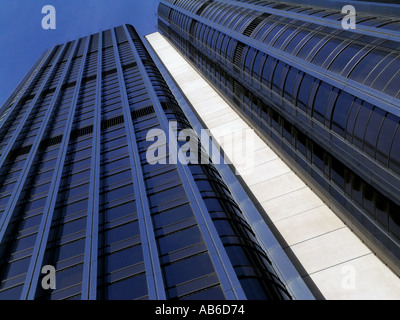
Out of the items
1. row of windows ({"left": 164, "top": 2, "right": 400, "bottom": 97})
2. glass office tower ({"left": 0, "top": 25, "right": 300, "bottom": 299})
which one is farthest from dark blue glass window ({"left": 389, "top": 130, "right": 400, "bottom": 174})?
glass office tower ({"left": 0, "top": 25, "right": 300, "bottom": 299})

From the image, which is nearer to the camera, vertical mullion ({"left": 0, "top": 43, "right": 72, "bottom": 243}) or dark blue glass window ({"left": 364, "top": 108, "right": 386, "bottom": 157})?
dark blue glass window ({"left": 364, "top": 108, "right": 386, "bottom": 157})

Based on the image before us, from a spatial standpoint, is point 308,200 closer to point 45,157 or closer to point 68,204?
point 68,204

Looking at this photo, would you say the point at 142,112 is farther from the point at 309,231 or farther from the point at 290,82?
the point at 309,231

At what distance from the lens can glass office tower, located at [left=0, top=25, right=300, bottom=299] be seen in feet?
71.3

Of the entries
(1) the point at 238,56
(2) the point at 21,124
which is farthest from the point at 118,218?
(2) the point at 21,124

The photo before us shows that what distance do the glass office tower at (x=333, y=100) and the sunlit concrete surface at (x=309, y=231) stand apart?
34.4 inches

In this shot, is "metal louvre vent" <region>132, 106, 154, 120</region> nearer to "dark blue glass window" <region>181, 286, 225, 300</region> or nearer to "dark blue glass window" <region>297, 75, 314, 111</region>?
"dark blue glass window" <region>297, 75, 314, 111</region>

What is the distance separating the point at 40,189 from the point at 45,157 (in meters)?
7.57

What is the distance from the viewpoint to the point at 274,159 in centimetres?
3988

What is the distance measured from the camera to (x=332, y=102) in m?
27.6

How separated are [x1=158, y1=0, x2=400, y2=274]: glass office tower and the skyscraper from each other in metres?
0.07

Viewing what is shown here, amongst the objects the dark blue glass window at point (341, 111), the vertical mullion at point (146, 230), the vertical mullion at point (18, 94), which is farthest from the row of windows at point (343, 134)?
the vertical mullion at point (18, 94)

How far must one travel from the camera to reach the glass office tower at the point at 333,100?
2352cm
